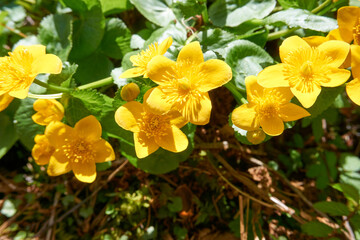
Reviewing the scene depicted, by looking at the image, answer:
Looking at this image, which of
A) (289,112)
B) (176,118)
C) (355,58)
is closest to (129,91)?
(176,118)

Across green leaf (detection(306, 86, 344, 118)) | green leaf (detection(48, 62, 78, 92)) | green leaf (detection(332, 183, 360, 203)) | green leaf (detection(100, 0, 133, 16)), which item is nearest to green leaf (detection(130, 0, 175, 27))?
green leaf (detection(100, 0, 133, 16))

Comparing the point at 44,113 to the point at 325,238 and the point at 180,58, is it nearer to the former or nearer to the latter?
the point at 180,58

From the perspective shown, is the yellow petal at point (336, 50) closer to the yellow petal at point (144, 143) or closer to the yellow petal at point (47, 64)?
the yellow petal at point (144, 143)

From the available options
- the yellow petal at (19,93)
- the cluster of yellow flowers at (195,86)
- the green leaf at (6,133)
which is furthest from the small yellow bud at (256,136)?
the green leaf at (6,133)

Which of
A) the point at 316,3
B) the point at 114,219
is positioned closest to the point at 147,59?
the point at 316,3

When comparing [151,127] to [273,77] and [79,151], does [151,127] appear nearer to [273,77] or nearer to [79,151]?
[79,151]

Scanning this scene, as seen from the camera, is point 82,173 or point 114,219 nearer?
point 82,173

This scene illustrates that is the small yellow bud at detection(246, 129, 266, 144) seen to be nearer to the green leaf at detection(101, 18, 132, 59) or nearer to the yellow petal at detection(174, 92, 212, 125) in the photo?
the yellow petal at detection(174, 92, 212, 125)

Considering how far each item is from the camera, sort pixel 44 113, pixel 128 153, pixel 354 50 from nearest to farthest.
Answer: pixel 354 50 < pixel 44 113 < pixel 128 153
